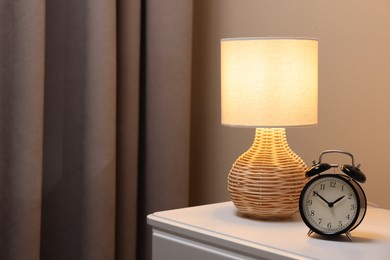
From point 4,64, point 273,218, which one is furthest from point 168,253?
point 4,64

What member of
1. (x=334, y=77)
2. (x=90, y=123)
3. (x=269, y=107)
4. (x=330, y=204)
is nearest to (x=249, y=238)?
(x=330, y=204)

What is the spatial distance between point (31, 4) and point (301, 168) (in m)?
0.87

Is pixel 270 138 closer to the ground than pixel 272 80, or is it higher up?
closer to the ground

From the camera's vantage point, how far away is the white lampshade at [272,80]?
1.49 metres

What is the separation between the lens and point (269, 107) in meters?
1.50

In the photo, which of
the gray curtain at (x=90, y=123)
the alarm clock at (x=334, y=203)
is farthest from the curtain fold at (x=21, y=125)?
the alarm clock at (x=334, y=203)

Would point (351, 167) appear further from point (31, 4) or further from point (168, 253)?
point (31, 4)

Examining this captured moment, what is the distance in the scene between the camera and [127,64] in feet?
7.00

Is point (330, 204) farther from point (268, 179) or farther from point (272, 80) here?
point (272, 80)

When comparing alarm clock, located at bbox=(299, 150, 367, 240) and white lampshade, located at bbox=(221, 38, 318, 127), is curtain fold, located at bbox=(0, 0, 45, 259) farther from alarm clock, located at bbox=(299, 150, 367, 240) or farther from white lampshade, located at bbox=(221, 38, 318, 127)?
alarm clock, located at bbox=(299, 150, 367, 240)

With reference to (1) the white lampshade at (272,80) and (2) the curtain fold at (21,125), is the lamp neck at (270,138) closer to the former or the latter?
(1) the white lampshade at (272,80)

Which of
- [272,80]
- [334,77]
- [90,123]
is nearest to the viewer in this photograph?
[272,80]

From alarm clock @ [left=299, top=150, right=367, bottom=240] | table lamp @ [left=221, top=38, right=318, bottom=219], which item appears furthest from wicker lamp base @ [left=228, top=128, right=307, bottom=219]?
alarm clock @ [left=299, top=150, right=367, bottom=240]

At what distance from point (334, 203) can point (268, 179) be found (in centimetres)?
18
